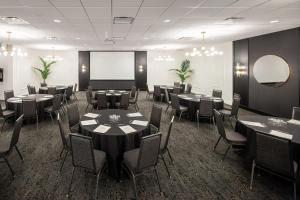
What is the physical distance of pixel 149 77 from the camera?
14.1 m

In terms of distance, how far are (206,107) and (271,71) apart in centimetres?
355

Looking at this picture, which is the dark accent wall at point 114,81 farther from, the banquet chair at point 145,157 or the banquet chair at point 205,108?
the banquet chair at point 145,157

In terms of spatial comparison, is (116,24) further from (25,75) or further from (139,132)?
(25,75)

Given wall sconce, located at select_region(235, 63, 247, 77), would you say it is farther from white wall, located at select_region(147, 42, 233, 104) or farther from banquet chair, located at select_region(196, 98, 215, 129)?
banquet chair, located at select_region(196, 98, 215, 129)

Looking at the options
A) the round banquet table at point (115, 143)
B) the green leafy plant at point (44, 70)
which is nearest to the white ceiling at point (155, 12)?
the round banquet table at point (115, 143)

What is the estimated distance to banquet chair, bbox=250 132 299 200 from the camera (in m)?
2.39

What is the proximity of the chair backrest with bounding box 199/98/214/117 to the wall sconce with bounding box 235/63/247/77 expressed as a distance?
3.90m

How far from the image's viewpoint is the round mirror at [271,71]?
653 cm

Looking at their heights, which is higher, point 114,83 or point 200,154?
point 114,83

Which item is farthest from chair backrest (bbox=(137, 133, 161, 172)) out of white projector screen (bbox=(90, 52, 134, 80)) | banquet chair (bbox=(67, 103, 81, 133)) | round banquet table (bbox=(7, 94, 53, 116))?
white projector screen (bbox=(90, 52, 134, 80))

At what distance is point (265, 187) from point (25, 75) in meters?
13.0

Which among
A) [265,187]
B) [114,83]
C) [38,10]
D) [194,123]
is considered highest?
[38,10]

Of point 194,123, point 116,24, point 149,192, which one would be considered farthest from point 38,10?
point 194,123

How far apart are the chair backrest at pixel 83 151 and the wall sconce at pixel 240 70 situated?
7.90 meters
